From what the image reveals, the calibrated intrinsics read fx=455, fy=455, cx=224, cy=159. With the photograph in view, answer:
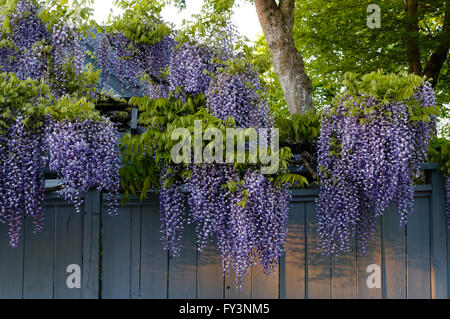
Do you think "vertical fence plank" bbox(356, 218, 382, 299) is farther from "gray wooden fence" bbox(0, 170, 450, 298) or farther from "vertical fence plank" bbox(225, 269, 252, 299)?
"vertical fence plank" bbox(225, 269, 252, 299)

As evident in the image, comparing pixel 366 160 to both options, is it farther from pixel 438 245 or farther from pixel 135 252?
pixel 135 252

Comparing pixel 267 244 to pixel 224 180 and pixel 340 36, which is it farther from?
pixel 340 36

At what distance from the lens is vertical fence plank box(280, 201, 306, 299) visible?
4.17m

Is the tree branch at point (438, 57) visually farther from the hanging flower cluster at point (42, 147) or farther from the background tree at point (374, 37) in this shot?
the hanging flower cluster at point (42, 147)

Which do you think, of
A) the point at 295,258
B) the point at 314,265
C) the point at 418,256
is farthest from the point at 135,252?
the point at 418,256

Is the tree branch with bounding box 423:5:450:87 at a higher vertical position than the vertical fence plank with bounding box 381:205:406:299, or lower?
→ higher

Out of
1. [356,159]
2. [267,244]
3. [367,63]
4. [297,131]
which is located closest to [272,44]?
[297,131]

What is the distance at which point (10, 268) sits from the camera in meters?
4.27

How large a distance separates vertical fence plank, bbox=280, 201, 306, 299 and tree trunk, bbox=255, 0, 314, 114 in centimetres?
217

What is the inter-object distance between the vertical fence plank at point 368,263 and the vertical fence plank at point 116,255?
6.97 ft

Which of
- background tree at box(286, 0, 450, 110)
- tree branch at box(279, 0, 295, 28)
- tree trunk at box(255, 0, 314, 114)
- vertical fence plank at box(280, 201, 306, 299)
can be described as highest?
background tree at box(286, 0, 450, 110)

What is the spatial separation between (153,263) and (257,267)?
0.96 meters

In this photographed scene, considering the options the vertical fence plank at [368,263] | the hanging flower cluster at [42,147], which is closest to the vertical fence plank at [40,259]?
the hanging flower cluster at [42,147]

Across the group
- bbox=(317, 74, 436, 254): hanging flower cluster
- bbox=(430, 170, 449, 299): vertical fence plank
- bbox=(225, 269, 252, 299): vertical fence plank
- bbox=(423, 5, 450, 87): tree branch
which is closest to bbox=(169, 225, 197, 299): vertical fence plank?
bbox=(225, 269, 252, 299): vertical fence plank
